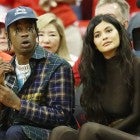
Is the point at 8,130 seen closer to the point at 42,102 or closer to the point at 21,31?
the point at 42,102

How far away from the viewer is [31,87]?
9.84 ft

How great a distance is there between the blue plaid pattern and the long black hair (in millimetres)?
74

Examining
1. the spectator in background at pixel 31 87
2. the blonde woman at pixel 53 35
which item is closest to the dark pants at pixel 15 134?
the spectator in background at pixel 31 87

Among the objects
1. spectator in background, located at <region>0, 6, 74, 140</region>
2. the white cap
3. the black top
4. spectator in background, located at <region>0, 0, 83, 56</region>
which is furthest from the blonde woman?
the black top

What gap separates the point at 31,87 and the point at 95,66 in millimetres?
329

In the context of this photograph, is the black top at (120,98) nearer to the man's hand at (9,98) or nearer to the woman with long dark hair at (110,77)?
the woman with long dark hair at (110,77)

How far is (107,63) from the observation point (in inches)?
118

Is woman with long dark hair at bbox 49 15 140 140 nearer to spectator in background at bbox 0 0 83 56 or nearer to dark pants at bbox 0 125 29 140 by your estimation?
dark pants at bbox 0 125 29 140

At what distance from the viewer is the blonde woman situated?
11.7 feet

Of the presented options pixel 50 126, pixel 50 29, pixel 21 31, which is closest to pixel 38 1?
pixel 50 29

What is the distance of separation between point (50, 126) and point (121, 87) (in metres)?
0.39

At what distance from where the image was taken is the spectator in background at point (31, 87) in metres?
2.91

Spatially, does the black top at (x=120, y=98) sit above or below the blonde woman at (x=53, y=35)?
below

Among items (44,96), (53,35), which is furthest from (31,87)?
(53,35)
